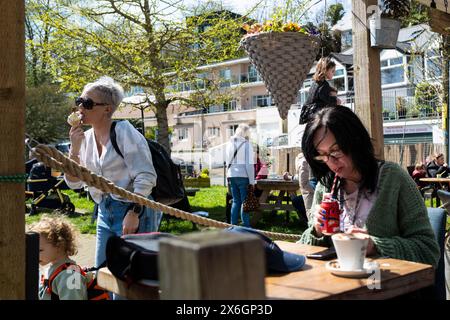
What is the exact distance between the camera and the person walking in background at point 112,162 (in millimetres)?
3215

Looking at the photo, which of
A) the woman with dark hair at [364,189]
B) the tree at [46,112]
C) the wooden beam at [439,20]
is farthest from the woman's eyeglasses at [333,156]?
the tree at [46,112]

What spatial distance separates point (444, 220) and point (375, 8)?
196 centimetres

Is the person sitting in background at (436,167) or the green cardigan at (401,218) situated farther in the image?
the person sitting in background at (436,167)

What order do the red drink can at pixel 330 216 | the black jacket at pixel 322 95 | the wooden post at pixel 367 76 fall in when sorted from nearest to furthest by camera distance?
1. the red drink can at pixel 330 216
2. the wooden post at pixel 367 76
3. the black jacket at pixel 322 95

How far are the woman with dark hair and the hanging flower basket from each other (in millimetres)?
1446

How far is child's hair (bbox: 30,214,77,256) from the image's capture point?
10.4ft

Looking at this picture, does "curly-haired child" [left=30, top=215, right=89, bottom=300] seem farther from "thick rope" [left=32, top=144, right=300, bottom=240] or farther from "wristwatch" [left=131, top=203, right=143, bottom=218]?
"thick rope" [left=32, top=144, right=300, bottom=240]

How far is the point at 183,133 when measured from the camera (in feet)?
177

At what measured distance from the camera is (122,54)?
12719 millimetres

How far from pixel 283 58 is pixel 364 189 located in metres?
1.68

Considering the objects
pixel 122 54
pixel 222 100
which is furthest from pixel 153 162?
pixel 222 100

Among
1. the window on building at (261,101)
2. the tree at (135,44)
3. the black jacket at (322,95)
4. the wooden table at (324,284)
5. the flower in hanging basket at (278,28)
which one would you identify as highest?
the window on building at (261,101)

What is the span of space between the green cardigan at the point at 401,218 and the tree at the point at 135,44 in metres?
10.7

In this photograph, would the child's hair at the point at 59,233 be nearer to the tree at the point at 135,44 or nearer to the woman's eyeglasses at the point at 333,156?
the woman's eyeglasses at the point at 333,156
